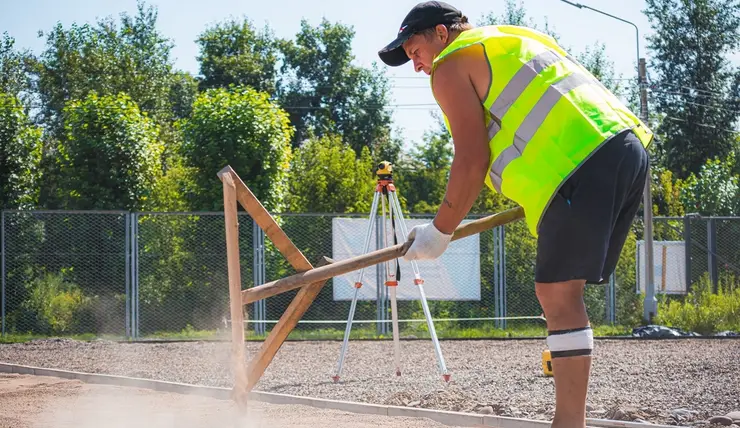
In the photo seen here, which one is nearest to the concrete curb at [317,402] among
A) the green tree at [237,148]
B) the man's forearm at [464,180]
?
the man's forearm at [464,180]

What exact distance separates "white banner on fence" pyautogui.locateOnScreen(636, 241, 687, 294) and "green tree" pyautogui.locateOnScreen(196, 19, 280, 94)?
2986 centimetres

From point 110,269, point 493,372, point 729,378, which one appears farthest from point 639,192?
point 110,269

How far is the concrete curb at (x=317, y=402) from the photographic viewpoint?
5.65m

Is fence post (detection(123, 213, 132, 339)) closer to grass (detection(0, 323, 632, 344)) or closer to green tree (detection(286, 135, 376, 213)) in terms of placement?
grass (detection(0, 323, 632, 344))

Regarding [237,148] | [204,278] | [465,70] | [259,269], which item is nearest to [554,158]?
[465,70]

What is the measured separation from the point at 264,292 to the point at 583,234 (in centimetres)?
187

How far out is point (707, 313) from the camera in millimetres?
15258

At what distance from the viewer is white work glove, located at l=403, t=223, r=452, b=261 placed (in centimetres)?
347

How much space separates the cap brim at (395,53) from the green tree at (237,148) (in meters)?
13.2

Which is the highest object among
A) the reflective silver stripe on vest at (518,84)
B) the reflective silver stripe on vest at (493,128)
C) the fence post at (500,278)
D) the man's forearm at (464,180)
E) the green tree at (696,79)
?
the green tree at (696,79)

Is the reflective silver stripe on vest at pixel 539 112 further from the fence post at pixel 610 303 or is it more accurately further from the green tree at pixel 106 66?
the green tree at pixel 106 66

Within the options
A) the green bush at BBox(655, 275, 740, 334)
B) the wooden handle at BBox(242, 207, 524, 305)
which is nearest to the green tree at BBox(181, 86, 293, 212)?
the green bush at BBox(655, 275, 740, 334)

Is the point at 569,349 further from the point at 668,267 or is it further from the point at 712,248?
the point at 668,267

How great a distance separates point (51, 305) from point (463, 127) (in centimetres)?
1346
